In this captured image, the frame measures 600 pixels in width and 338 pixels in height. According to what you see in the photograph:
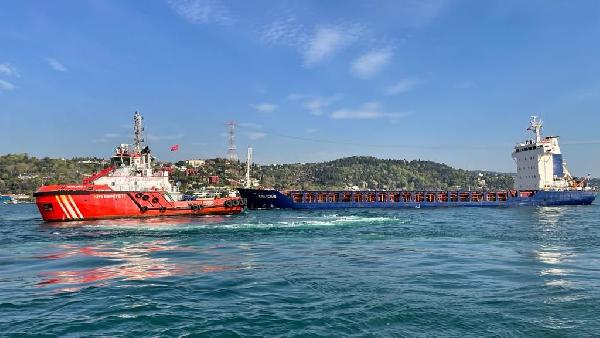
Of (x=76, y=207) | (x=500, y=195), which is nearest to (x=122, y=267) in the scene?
(x=76, y=207)

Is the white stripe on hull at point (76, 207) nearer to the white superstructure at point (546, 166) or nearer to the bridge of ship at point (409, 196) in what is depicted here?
the bridge of ship at point (409, 196)

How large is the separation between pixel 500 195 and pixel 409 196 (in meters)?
16.3

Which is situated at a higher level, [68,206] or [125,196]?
[125,196]

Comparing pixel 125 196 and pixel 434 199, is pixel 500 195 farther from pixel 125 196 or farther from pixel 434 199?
pixel 125 196

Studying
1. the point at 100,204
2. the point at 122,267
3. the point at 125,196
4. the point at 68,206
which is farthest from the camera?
the point at 125,196

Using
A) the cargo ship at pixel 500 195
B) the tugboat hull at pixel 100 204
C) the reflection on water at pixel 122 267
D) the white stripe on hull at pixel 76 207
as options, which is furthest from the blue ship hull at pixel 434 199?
the reflection on water at pixel 122 267

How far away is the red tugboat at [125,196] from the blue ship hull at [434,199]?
72.1 feet

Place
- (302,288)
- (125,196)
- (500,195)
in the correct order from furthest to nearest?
1. (500,195)
2. (125,196)
3. (302,288)

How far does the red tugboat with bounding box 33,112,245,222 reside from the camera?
44125 millimetres

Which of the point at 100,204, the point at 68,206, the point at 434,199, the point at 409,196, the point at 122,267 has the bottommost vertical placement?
the point at 122,267

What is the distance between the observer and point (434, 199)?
80.2 m

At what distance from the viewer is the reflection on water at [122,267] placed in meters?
16.6

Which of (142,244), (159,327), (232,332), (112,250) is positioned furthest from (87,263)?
(232,332)

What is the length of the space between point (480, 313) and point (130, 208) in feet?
138
